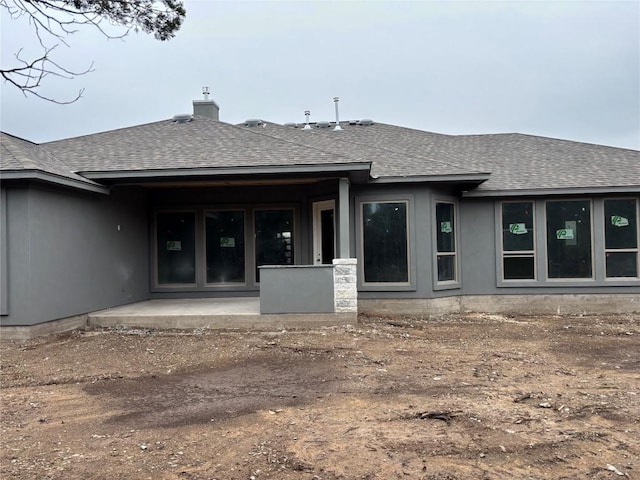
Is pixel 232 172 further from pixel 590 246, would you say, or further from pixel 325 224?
pixel 590 246

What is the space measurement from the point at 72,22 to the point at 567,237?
1010cm

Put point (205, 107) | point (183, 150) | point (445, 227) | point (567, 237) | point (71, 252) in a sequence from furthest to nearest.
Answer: point (205, 107)
point (567, 237)
point (445, 227)
point (183, 150)
point (71, 252)

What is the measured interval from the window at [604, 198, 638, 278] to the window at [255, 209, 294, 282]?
275 inches

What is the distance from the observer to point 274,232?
440 inches

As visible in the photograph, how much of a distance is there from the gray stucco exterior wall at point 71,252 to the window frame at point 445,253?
6.48 m

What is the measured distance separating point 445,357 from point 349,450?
132 inches

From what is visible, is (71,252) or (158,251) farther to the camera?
(158,251)

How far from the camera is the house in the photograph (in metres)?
8.66

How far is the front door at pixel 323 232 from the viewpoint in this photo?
10.6 meters

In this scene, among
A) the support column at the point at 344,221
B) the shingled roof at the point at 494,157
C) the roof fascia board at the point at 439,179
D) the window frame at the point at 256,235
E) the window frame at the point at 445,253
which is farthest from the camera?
the window frame at the point at 256,235

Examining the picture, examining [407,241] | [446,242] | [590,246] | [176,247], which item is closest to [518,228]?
[590,246]

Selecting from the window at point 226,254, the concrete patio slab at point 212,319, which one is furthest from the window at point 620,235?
the window at point 226,254

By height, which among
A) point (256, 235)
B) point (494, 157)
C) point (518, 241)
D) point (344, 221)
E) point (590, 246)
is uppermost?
point (494, 157)

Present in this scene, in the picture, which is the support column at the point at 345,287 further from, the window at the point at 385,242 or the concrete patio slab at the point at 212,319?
the window at the point at 385,242
